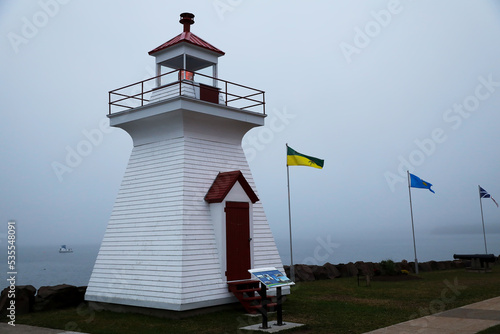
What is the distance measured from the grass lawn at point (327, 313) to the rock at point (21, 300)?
346mm

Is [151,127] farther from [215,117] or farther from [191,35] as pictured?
[191,35]

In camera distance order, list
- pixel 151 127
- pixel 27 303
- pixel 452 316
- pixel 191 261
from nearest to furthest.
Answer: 1. pixel 452 316
2. pixel 191 261
3. pixel 27 303
4. pixel 151 127

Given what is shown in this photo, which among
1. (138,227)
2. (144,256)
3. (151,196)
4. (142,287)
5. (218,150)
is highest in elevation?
(218,150)

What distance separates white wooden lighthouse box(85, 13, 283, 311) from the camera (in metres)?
12.8

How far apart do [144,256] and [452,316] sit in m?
8.66

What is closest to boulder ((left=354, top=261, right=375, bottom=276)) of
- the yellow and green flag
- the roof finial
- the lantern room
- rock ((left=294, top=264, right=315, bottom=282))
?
rock ((left=294, top=264, right=315, bottom=282))

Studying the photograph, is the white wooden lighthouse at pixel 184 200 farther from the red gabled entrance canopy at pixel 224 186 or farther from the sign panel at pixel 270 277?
the sign panel at pixel 270 277

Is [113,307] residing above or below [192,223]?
below

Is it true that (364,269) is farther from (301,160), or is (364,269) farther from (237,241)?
(237,241)

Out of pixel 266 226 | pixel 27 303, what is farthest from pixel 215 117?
pixel 27 303

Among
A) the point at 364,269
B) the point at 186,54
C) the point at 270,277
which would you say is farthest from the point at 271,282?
the point at 364,269

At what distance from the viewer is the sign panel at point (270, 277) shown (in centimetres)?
1107

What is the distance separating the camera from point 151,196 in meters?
14.0

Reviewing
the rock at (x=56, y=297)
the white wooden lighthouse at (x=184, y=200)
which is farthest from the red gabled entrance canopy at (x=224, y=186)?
the rock at (x=56, y=297)
